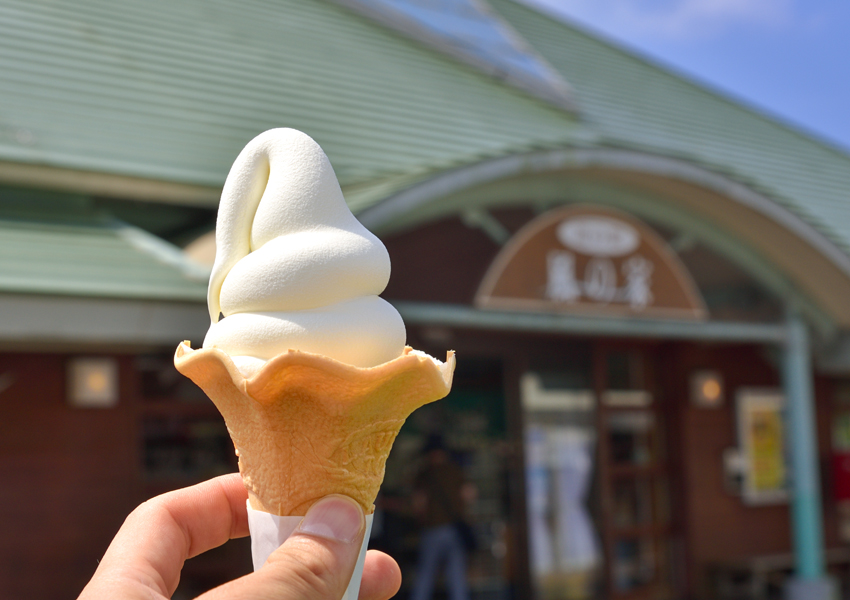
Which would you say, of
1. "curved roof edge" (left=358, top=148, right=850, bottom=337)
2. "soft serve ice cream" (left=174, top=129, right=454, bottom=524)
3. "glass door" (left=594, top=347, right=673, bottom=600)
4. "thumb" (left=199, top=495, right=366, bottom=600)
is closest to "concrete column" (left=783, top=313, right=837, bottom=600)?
"curved roof edge" (left=358, top=148, right=850, bottom=337)

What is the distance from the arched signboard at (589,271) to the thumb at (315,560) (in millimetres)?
4663

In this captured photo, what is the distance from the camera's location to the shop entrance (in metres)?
8.48

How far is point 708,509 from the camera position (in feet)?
31.5

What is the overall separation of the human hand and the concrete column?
731 cm

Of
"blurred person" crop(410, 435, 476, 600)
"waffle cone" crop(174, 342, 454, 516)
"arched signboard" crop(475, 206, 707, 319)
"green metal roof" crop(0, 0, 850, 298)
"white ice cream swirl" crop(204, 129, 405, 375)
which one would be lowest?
"blurred person" crop(410, 435, 476, 600)

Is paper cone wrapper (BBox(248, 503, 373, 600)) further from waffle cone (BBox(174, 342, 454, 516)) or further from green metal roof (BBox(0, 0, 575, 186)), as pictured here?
green metal roof (BBox(0, 0, 575, 186))

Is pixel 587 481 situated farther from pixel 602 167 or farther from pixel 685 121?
pixel 685 121

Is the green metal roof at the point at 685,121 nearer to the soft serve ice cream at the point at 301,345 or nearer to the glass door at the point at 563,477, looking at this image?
the glass door at the point at 563,477

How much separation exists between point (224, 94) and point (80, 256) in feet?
8.81

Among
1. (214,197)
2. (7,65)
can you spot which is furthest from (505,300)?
(7,65)

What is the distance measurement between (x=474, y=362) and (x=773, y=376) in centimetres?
421

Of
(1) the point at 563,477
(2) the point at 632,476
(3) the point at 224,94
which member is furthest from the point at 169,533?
(2) the point at 632,476

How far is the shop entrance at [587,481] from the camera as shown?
8.48m

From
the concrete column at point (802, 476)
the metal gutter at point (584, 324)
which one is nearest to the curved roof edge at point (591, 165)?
the metal gutter at point (584, 324)
